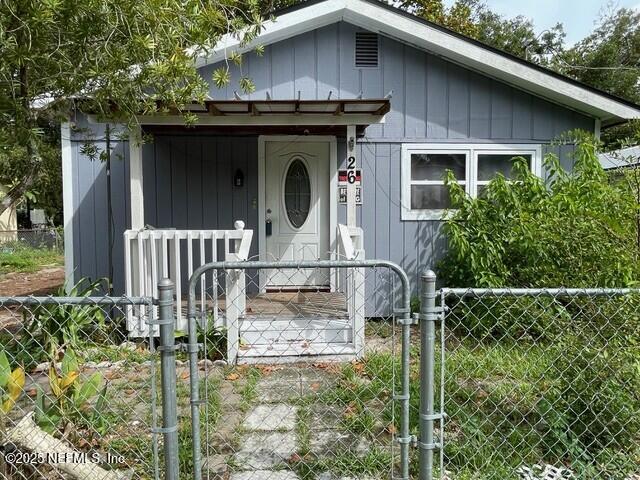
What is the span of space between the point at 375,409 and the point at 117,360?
2876 mm

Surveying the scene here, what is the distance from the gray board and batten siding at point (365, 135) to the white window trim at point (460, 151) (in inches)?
3.3

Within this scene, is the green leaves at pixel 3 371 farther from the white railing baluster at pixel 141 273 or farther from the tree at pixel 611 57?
the tree at pixel 611 57

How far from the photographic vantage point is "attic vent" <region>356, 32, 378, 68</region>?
6914 mm

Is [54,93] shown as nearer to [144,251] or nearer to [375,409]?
[144,251]

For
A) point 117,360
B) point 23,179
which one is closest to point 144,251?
point 117,360

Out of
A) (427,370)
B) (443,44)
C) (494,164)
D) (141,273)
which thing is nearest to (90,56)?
(427,370)

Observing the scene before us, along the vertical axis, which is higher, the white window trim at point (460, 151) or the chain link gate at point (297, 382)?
the white window trim at point (460, 151)

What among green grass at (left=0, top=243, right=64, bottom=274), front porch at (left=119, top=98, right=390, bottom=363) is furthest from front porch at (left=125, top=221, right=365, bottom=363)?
green grass at (left=0, top=243, right=64, bottom=274)

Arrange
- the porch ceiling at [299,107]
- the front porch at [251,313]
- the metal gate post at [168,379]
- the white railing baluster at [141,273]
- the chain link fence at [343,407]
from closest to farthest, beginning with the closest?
1. the metal gate post at [168,379]
2. the chain link fence at [343,407]
3. the front porch at [251,313]
4. the porch ceiling at [299,107]
5. the white railing baluster at [141,273]

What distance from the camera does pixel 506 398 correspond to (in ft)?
12.2

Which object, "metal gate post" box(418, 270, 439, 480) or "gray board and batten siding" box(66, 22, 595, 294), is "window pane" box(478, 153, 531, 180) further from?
"metal gate post" box(418, 270, 439, 480)

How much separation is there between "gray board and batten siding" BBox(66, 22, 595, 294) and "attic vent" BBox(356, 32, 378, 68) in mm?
83

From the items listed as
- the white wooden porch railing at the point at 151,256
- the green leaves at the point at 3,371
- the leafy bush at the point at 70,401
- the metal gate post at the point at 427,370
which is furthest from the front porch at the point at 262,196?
the metal gate post at the point at 427,370

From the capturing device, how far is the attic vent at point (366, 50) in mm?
6914
